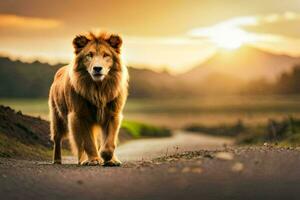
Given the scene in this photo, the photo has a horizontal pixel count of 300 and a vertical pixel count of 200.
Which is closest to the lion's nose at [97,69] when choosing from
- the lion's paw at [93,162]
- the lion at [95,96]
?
the lion at [95,96]

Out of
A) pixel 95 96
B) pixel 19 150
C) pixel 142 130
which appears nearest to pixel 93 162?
pixel 95 96

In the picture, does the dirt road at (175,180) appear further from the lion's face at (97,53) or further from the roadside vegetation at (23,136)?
the roadside vegetation at (23,136)

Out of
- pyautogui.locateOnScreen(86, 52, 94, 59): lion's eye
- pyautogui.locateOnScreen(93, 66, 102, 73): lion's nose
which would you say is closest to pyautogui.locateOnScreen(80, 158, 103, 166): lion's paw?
pyautogui.locateOnScreen(93, 66, 102, 73): lion's nose

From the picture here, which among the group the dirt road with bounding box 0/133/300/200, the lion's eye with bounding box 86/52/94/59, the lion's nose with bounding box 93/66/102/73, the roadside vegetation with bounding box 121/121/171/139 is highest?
the lion's eye with bounding box 86/52/94/59

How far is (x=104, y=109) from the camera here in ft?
51.1

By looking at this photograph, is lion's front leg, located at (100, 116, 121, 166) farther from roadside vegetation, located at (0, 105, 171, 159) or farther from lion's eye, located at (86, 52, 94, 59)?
roadside vegetation, located at (0, 105, 171, 159)

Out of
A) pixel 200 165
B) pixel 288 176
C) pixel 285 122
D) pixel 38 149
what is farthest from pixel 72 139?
pixel 285 122

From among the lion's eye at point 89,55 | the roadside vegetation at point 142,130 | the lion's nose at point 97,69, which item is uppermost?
the lion's eye at point 89,55

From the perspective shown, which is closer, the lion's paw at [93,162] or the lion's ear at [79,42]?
the lion's paw at [93,162]

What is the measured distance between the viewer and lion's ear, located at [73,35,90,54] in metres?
15.4

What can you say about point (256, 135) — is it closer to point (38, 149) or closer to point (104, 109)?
point (38, 149)

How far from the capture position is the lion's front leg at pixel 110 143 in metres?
14.8

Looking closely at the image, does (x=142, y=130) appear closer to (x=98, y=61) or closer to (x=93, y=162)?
(x=93, y=162)

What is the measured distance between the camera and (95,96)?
15.4m
